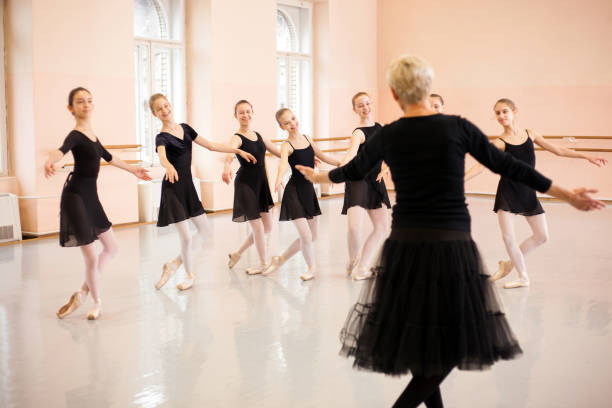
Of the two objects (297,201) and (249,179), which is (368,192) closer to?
(297,201)

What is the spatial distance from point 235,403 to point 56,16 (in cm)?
565

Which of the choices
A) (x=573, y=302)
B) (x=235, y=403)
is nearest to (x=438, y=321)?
(x=235, y=403)

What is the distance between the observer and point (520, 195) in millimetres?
4746

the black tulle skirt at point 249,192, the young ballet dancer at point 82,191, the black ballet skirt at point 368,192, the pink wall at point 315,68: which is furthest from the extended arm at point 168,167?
the pink wall at point 315,68

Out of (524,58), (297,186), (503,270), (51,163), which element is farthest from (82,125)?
(524,58)

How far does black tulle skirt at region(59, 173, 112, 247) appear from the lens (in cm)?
407

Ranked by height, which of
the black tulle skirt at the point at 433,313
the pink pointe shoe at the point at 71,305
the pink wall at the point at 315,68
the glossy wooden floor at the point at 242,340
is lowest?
the glossy wooden floor at the point at 242,340

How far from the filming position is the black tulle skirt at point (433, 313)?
2203mm

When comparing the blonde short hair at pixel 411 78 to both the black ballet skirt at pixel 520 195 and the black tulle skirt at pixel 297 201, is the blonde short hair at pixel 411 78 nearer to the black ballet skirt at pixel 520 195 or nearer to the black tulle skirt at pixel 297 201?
the black ballet skirt at pixel 520 195

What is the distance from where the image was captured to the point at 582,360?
11.3 feet

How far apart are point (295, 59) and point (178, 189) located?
21.6 feet

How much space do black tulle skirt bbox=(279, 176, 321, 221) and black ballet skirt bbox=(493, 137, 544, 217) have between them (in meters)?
1.34

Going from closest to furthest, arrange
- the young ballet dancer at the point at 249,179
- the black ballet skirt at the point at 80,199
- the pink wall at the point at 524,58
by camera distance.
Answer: the black ballet skirt at the point at 80,199 < the young ballet dancer at the point at 249,179 < the pink wall at the point at 524,58

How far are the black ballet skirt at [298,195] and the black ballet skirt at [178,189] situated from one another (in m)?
0.66
